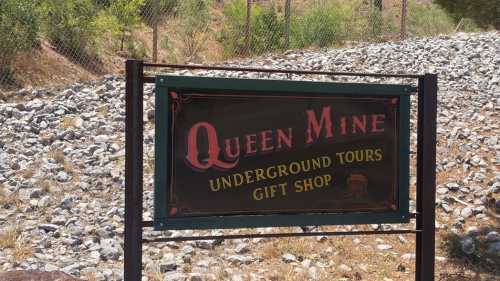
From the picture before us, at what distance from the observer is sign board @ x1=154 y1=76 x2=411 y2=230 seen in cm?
394

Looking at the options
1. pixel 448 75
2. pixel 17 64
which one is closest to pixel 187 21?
pixel 17 64

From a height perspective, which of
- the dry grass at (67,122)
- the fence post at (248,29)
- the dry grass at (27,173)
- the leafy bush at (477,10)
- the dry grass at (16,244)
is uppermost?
the fence post at (248,29)

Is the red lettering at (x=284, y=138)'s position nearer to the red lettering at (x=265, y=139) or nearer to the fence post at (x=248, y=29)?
the red lettering at (x=265, y=139)

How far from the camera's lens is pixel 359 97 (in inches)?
173

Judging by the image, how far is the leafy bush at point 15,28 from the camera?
34.3ft

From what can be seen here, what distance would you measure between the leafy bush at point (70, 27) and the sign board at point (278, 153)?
8.84 m

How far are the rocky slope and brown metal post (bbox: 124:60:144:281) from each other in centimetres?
148

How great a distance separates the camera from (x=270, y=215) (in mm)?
4164

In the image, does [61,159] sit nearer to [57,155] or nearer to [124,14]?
[57,155]

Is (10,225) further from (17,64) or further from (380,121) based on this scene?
(17,64)

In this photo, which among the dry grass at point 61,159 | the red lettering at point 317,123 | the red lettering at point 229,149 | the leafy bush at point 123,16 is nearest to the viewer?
the red lettering at point 229,149

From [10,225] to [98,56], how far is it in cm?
684

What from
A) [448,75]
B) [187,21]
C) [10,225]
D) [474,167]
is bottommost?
[10,225]

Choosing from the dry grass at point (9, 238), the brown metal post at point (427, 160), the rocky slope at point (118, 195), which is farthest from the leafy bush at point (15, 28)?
the brown metal post at point (427, 160)
